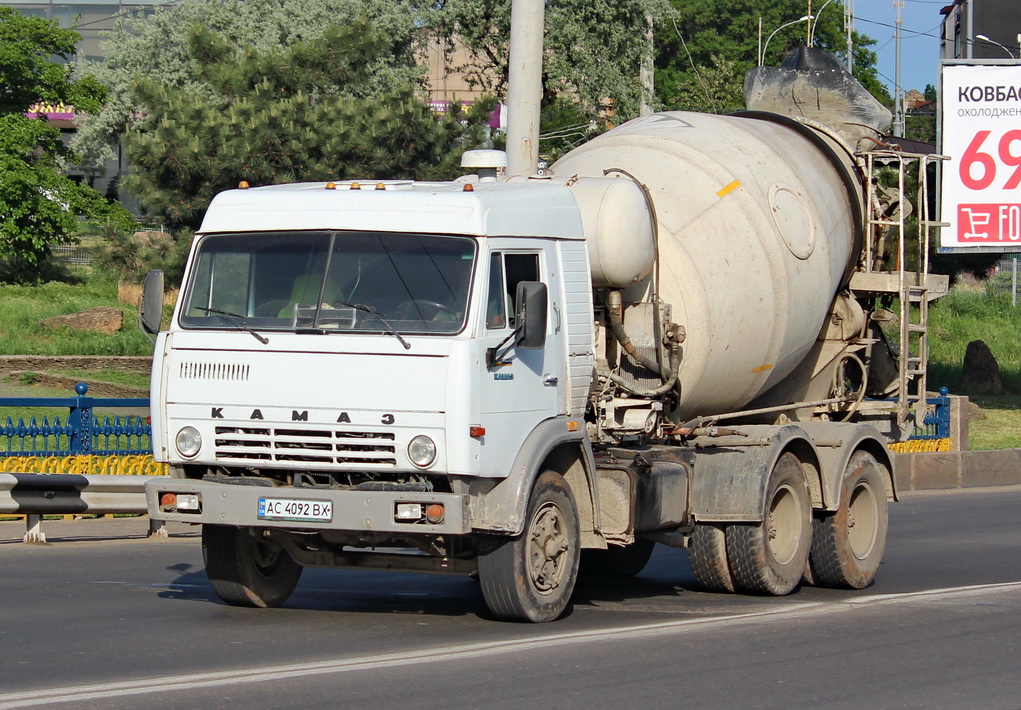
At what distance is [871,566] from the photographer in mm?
11742

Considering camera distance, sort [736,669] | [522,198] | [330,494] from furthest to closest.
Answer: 1. [522,198]
2. [330,494]
3. [736,669]

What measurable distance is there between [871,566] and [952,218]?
16.0 metres

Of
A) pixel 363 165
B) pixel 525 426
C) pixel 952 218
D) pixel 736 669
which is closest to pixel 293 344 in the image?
pixel 525 426

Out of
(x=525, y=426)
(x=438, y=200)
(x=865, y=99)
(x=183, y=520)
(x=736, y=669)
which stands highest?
(x=865, y=99)

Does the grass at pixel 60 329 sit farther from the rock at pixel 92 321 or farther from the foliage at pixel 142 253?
the foliage at pixel 142 253

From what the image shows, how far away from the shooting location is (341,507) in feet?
26.3

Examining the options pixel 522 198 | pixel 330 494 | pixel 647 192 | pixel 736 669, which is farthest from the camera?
pixel 647 192

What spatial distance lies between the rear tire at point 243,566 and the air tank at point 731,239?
2.82 m

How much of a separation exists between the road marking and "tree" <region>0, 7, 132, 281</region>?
92.8 ft

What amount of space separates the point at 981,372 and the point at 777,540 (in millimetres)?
23417

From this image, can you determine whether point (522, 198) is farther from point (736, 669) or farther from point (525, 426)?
point (736, 669)

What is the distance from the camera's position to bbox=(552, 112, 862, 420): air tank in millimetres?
10344

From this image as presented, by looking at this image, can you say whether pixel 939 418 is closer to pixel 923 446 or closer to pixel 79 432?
pixel 923 446

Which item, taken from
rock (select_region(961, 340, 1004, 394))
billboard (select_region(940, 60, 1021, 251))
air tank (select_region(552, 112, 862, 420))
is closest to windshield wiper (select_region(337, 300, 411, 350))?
air tank (select_region(552, 112, 862, 420))
